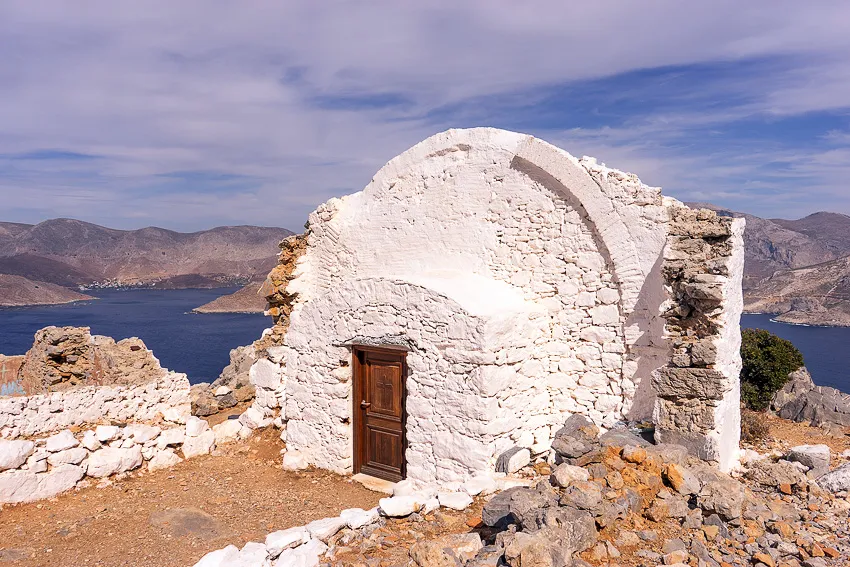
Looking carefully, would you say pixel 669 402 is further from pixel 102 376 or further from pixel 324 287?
pixel 102 376

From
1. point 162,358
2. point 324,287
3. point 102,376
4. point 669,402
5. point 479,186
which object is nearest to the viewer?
point 669,402

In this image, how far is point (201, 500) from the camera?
8.28 meters

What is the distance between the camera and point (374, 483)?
8.80 metres

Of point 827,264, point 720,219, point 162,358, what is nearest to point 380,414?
point 720,219

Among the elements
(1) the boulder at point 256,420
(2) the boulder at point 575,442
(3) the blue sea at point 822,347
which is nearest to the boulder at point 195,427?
(1) the boulder at point 256,420

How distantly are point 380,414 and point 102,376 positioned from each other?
10496mm

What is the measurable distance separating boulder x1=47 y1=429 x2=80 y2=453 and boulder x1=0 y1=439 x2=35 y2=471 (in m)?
0.31

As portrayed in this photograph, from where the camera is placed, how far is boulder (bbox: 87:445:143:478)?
28.4 feet

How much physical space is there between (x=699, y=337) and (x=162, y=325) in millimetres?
77672

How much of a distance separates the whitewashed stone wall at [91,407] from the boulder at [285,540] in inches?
257

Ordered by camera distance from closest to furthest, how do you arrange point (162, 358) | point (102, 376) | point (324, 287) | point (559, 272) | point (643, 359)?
point (643, 359) < point (559, 272) < point (324, 287) < point (102, 376) < point (162, 358)

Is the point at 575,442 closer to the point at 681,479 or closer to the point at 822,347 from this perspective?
the point at 681,479

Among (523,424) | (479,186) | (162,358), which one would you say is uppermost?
(479,186)

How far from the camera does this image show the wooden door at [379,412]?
8.73 meters
